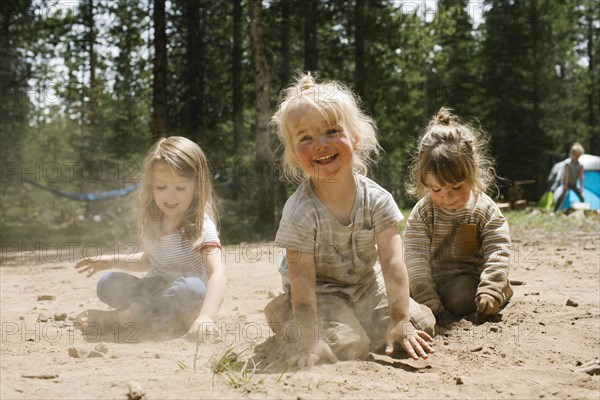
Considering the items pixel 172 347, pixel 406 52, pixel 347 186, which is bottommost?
pixel 172 347

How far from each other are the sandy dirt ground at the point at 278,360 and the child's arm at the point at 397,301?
0.25ft

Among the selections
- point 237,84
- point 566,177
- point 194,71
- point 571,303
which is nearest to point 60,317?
point 571,303

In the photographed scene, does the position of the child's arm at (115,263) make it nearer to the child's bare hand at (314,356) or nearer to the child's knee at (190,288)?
the child's knee at (190,288)

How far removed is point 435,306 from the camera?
11.2 feet

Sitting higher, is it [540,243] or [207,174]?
[207,174]

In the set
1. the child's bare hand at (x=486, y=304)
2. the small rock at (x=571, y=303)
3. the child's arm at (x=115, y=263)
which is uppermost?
the child's arm at (x=115, y=263)

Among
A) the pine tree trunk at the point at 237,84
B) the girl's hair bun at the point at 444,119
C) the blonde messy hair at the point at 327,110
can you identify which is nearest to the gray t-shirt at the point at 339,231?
the blonde messy hair at the point at 327,110

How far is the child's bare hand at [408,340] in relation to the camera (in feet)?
8.81

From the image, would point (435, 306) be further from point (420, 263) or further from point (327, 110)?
point (327, 110)

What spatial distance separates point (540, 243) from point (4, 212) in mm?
13863

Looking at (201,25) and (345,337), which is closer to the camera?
(345,337)

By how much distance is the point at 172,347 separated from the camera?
2975 mm

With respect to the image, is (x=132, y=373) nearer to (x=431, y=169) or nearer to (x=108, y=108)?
(x=431, y=169)

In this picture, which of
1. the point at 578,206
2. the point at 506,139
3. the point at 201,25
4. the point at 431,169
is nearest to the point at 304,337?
the point at 431,169
